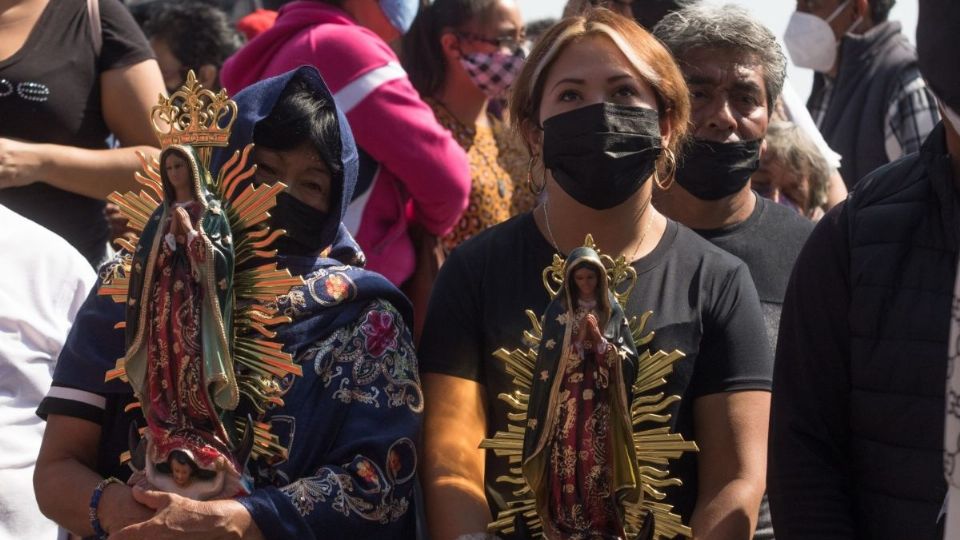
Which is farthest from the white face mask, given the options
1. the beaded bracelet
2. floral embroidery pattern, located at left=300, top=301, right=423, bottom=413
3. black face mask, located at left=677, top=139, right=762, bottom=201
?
the beaded bracelet

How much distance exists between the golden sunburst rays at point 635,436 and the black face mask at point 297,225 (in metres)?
0.49

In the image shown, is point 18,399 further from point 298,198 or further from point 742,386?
point 742,386

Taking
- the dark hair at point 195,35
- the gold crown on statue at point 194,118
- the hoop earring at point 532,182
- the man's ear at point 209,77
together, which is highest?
the gold crown on statue at point 194,118

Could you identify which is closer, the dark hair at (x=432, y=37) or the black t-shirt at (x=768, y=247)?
the black t-shirt at (x=768, y=247)

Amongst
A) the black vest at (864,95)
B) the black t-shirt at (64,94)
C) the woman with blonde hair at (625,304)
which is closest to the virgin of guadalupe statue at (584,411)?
the woman with blonde hair at (625,304)

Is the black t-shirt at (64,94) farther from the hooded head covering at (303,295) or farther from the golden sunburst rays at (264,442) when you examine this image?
the golden sunburst rays at (264,442)

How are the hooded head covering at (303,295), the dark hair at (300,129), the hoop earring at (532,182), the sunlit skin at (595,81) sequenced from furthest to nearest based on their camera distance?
the hoop earring at (532,182) → the sunlit skin at (595,81) → the dark hair at (300,129) → the hooded head covering at (303,295)

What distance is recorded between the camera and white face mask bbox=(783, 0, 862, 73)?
22.7 feet

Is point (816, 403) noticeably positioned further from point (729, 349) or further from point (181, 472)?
point (181, 472)

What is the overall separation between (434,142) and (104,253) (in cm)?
109

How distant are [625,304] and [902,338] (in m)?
0.59

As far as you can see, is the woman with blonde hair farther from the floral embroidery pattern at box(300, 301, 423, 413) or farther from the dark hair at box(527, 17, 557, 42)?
the dark hair at box(527, 17, 557, 42)

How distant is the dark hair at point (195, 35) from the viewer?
6.91 meters

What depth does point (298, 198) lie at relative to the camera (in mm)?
3332
